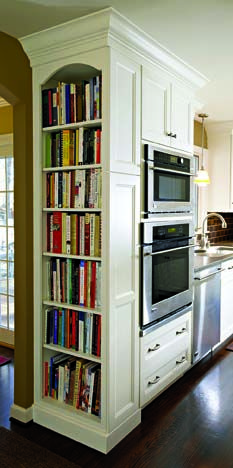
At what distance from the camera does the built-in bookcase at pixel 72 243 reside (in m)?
2.31

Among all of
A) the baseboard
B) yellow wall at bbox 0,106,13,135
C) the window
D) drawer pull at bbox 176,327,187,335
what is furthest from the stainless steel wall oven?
yellow wall at bbox 0,106,13,135

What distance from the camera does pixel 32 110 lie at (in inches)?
99.3

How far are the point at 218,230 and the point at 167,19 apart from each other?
3491 mm

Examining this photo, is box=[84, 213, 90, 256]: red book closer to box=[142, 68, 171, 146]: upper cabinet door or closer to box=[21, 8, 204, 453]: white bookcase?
box=[21, 8, 204, 453]: white bookcase

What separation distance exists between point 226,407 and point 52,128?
2.24 meters

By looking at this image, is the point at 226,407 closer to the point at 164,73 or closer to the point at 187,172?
the point at 187,172

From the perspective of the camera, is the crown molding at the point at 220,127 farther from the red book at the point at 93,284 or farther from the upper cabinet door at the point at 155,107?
the red book at the point at 93,284

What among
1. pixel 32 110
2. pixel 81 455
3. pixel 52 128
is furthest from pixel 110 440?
pixel 32 110

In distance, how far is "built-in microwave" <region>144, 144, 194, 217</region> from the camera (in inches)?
100

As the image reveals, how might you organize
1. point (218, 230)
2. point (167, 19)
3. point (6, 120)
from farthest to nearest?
point (218, 230)
point (6, 120)
point (167, 19)

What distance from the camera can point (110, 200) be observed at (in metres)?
2.19

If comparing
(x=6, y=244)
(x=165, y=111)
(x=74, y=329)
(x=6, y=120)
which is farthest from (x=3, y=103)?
(x=74, y=329)

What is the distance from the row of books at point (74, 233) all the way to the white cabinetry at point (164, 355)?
73 centimetres

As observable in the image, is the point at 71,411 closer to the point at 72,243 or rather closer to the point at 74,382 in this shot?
the point at 74,382
